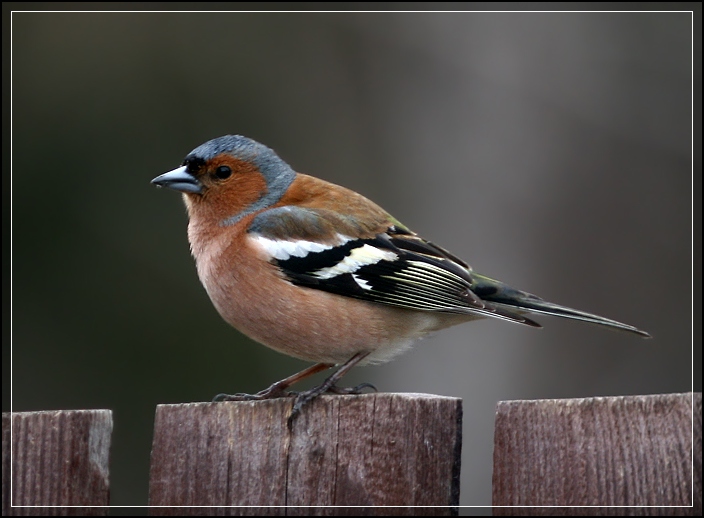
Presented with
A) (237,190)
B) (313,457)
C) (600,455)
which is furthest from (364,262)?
(600,455)

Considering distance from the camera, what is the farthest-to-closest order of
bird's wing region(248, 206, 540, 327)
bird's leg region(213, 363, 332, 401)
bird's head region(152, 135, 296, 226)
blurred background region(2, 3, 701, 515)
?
blurred background region(2, 3, 701, 515) → bird's head region(152, 135, 296, 226) → bird's wing region(248, 206, 540, 327) → bird's leg region(213, 363, 332, 401)

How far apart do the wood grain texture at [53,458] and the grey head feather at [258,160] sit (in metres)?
1.98

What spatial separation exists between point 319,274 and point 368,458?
1648mm

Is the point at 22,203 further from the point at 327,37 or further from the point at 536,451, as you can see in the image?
the point at 536,451

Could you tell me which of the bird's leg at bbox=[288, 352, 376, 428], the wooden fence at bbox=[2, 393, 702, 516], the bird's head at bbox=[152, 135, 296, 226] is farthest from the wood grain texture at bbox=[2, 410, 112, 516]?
the bird's head at bbox=[152, 135, 296, 226]

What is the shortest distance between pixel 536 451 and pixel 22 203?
23.7 feet

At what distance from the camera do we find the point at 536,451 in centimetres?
263

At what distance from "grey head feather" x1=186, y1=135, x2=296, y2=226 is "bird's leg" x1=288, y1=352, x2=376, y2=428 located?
0.98 m

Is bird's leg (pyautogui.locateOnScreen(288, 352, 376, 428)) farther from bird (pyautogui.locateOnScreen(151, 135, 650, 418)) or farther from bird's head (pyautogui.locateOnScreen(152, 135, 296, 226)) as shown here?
bird's head (pyautogui.locateOnScreen(152, 135, 296, 226))

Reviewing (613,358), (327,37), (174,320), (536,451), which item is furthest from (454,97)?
(536,451)

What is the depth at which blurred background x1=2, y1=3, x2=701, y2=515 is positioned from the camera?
7.16m

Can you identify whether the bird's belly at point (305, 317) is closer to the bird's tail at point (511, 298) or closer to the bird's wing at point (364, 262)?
the bird's wing at point (364, 262)

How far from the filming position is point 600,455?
8.46ft

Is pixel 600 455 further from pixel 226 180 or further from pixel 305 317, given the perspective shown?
pixel 226 180
